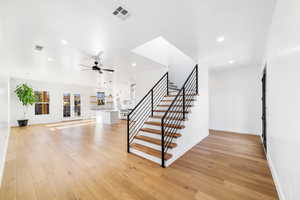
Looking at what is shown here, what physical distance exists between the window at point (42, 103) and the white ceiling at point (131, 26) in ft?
15.6

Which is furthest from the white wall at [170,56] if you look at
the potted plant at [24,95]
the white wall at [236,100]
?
the potted plant at [24,95]

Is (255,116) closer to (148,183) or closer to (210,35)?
(210,35)

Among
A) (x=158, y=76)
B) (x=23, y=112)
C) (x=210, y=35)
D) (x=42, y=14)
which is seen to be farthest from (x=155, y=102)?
(x=23, y=112)

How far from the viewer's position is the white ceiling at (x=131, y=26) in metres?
1.66

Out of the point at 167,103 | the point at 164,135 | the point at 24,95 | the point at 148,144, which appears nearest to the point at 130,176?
the point at 148,144

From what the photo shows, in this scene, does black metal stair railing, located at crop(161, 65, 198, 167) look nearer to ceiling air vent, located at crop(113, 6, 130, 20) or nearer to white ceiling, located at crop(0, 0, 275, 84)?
white ceiling, located at crop(0, 0, 275, 84)

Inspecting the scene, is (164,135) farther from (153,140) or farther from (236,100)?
(236,100)

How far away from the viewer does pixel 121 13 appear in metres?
1.80

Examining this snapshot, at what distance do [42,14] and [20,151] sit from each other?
3.38 metres

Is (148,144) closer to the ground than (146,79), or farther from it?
closer to the ground

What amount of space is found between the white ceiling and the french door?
17.5ft

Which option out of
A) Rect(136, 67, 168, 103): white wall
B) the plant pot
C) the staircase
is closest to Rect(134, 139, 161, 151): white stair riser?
the staircase

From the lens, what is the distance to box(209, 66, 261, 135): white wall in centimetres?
439

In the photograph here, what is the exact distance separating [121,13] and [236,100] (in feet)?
16.8
